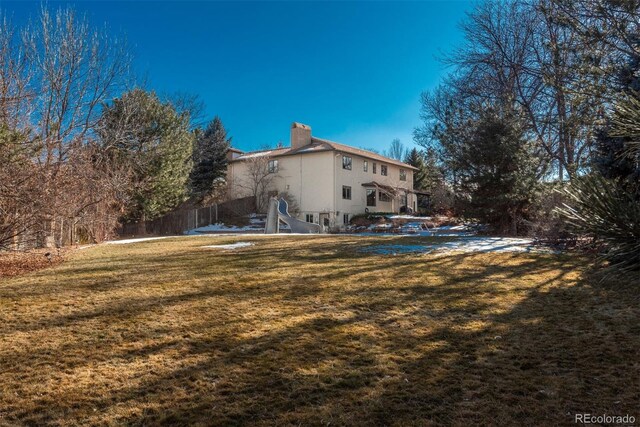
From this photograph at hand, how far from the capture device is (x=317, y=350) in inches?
130

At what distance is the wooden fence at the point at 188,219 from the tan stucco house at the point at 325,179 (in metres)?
2.70

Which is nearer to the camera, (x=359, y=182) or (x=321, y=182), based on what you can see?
(x=321, y=182)

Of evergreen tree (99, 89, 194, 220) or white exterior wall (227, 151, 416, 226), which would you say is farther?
white exterior wall (227, 151, 416, 226)

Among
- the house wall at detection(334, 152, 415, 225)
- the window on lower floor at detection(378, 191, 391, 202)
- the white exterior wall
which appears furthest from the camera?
the window on lower floor at detection(378, 191, 391, 202)

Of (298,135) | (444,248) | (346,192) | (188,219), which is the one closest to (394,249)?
(444,248)

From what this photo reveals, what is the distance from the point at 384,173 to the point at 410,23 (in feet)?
73.2

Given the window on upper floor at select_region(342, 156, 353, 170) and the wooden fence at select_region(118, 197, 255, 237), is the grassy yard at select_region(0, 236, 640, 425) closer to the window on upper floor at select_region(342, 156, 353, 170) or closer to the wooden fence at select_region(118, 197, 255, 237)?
the wooden fence at select_region(118, 197, 255, 237)

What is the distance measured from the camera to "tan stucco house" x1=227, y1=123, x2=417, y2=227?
3012cm

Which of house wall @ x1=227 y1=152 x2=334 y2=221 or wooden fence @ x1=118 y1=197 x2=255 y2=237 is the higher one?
house wall @ x1=227 y1=152 x2=334 y2=221

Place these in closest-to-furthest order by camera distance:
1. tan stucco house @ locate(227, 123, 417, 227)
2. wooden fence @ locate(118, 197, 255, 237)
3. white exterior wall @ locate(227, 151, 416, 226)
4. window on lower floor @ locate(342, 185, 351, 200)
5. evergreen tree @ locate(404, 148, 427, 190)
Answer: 1. wooden fence @ locate(118, 197, 255, 237)
2. white exterior wall @ locate(227, 151, 416, 226)
3. tan stucco house @ locate(227, 123, 417, 227)
4. window on lower floor @ locate(342, 185, 351, 200)
5. evergreen tree @ locate(404, 148, 427, 190)

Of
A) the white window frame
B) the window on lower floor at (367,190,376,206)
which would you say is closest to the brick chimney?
the white window frame

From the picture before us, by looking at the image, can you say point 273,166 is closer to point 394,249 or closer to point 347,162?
point 347,162

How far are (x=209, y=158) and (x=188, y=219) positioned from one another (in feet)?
33.3

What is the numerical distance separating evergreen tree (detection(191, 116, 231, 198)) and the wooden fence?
420 cm
